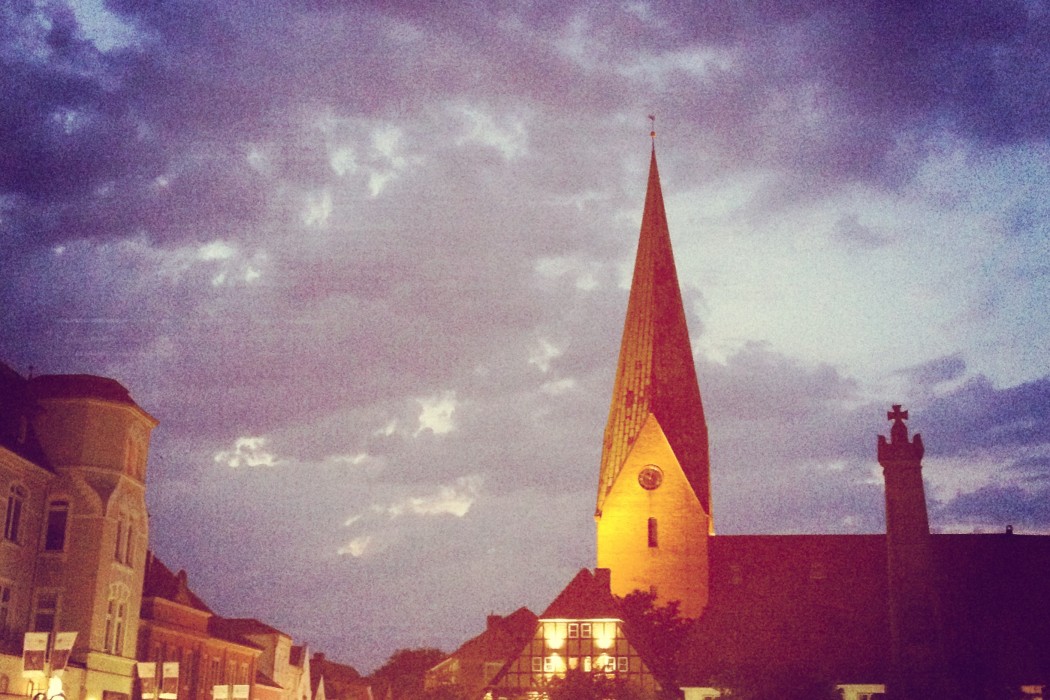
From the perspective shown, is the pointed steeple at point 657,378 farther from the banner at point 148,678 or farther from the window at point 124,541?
the banner at point 148,678

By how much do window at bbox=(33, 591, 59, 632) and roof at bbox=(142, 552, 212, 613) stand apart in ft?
36.3

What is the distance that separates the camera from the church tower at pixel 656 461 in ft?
252

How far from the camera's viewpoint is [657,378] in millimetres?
80500

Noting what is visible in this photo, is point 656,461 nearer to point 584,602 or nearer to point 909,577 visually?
point 584,602

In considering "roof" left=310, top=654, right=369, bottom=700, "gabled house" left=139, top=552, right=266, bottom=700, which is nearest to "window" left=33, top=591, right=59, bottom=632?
"gabled house" left=139, top=552, right=266, bottom=700

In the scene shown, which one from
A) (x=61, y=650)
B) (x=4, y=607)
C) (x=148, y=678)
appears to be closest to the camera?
(x=61, y=650)

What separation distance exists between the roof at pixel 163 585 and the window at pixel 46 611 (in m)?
11.1

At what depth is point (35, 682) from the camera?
39250 mm

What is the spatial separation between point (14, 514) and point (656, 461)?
145 feet

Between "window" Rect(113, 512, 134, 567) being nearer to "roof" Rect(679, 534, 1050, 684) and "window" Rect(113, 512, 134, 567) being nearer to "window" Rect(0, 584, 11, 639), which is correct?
"window" Rect(0, 584, 11, 639)

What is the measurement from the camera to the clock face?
257ft

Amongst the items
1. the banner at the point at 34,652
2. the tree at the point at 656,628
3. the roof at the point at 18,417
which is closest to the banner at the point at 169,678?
the roof at the point at 18,417

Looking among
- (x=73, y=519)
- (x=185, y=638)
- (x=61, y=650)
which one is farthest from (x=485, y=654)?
(x=61, y=650)

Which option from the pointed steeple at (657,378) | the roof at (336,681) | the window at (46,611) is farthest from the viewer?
the roof at (336,681)
